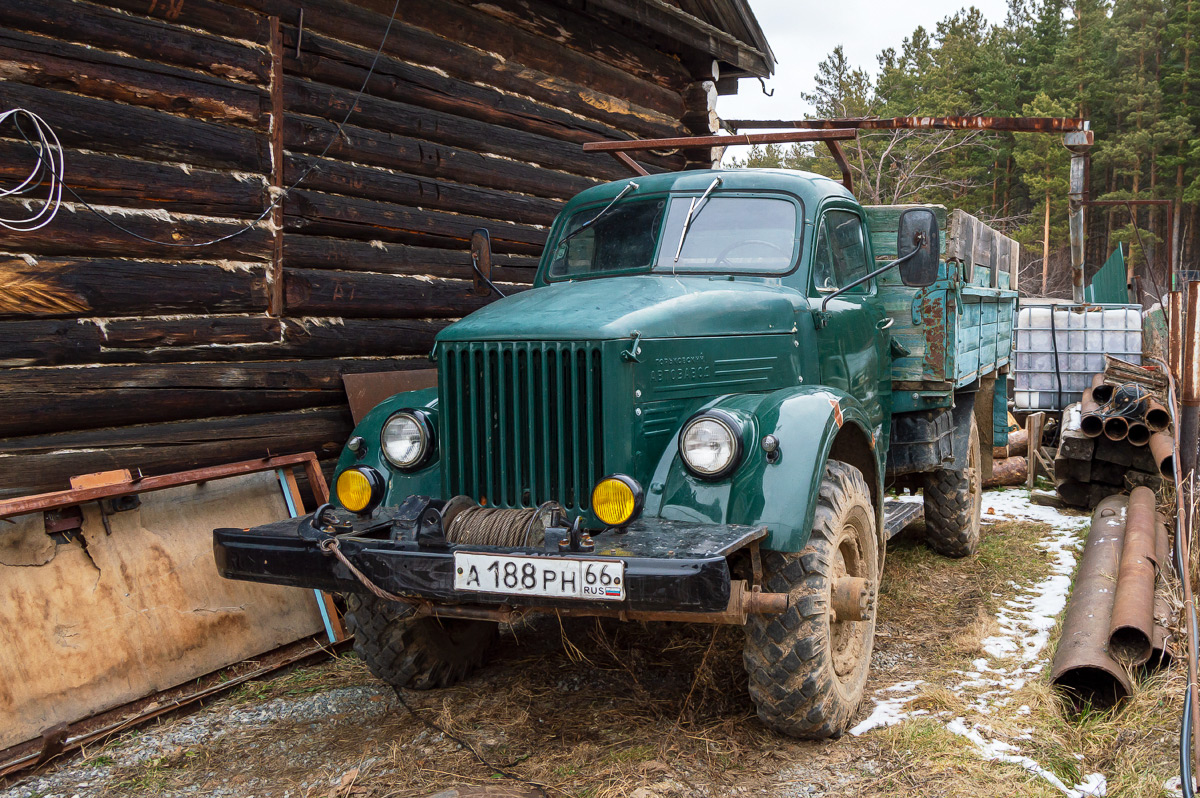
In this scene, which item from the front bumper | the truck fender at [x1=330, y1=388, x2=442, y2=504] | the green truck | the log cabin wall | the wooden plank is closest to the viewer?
the front bumper

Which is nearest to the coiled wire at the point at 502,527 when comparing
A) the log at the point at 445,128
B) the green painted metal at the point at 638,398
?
the green painted metal at the point at 638,398

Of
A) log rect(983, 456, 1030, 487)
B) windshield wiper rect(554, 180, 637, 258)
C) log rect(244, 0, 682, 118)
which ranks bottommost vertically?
log rect(983, 456, 1030, 487)

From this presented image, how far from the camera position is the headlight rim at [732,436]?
3.32 meters

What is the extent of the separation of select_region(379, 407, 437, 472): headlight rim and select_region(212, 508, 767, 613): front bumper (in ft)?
0.80

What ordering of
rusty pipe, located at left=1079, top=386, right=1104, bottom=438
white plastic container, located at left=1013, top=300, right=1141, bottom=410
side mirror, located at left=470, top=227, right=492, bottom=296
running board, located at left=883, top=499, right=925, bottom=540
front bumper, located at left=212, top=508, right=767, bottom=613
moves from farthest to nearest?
white plastic container, located at left=1013, top=300, right=1141, bottom=410, rusty pipe, located at left=1079, top=386, right=1104, bottom=438, running board, located at left=883, top=499, right=925, bottom=540, side mirror, located at left=470, top=227, right=492, bottom=296, front bumper, located at left=212, top=508, right=767, bottom=613

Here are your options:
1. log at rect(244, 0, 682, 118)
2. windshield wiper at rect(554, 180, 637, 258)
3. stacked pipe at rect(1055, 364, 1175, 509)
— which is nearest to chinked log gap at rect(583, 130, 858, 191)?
windshield wiper at rect(554, 180, 637, 258)

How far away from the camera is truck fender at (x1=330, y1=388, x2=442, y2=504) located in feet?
12.6

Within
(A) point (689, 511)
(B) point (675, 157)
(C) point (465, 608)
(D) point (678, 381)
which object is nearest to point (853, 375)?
(D) point (678, 381)

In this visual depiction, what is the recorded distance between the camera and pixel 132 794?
345 centimetres

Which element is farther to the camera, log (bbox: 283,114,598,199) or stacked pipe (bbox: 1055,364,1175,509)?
stacked pipe (bbox: 1055,364,1175,509)

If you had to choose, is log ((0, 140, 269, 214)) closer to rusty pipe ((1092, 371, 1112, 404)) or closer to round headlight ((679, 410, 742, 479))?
round headlight ((679, 410, 742, 479))

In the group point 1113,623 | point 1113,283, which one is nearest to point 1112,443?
point 1113,623

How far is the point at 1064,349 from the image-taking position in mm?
10844

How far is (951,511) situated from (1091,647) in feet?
7.77
